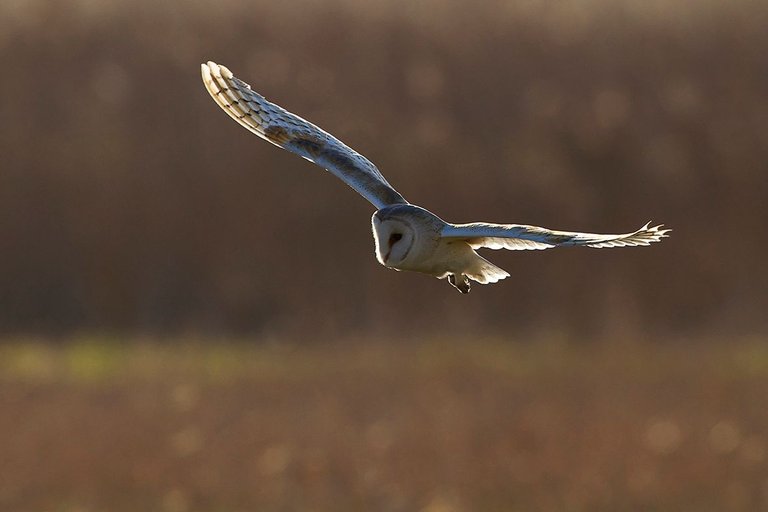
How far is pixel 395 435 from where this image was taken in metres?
8.96

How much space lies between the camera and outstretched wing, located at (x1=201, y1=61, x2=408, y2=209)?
3580mm

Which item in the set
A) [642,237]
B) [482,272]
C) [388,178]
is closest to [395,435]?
[388,178]

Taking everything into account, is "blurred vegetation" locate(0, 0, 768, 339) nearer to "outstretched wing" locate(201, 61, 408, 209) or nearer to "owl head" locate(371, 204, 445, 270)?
"outstretched wing" locate(201, 61, 408, 209)

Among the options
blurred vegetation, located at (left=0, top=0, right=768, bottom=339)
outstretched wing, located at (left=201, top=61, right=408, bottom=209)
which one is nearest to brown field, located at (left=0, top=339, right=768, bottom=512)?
blurred vegetation, located at (left=0, top=0, right=768, bottom=339)

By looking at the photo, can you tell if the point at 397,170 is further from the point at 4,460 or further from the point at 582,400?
the point at 4,460

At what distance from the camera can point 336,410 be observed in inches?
367

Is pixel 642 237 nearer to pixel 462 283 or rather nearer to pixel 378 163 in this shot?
pixel 462 283

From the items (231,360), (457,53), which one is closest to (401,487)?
(231,360)

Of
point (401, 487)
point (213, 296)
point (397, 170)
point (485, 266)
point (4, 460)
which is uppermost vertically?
point (397, 170)

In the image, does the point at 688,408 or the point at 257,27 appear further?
the point at 257,27

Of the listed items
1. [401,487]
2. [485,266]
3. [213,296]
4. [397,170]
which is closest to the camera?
[485,266]

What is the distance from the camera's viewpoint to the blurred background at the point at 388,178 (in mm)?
11062

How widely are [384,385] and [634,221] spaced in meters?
2.48

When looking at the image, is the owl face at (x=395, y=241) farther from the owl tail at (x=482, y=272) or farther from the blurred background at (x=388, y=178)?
the blurred background at (x=388, y=178)
